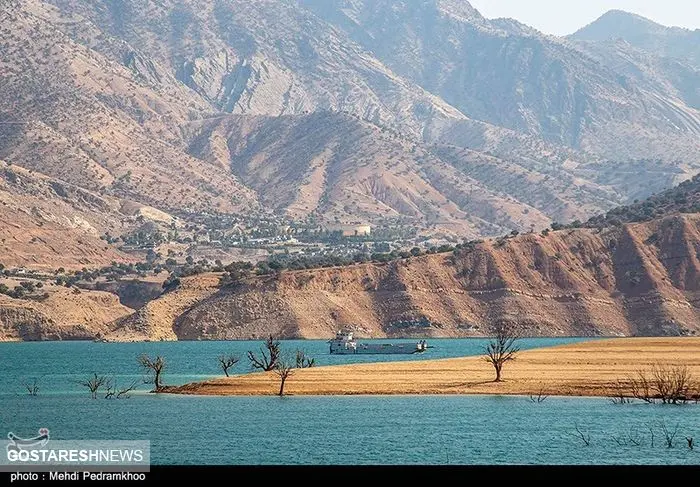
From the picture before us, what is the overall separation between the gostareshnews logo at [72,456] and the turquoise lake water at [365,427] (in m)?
2.67

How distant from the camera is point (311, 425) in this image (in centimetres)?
7606

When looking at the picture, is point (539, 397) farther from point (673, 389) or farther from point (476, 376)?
point (476, 376)

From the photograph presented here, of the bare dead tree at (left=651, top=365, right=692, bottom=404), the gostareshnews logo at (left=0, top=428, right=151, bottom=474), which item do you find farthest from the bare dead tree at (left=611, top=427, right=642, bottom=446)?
the gostareshnews logo at (left=0, top=428, right=151, bottom=474)

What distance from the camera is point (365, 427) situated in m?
74.8

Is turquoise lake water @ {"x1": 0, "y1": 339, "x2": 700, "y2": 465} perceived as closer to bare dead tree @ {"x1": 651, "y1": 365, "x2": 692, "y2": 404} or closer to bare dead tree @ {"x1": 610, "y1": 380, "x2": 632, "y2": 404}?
bare dead tree @ {"x1": 610, "y1": 380, "x2": 632, "y2": 404}

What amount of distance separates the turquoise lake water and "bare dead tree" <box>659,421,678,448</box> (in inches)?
10.3

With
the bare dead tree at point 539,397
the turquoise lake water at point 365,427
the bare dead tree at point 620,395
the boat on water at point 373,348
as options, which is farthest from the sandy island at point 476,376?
the boat on water at point 373,348

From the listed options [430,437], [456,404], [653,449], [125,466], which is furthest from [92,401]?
[125,466]

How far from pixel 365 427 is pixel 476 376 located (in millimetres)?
37160

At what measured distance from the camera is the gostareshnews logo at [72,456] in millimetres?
44781

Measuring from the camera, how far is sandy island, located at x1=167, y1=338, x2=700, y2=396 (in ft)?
325

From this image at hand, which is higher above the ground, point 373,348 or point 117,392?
point 373,348

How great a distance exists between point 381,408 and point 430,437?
16.5 meters

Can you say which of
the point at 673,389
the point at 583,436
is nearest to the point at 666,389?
the point at 673,389
